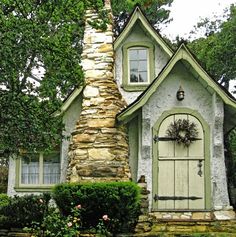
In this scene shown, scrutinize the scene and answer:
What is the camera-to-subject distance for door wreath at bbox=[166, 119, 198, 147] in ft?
41.2

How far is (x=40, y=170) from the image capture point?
1474 centimetres

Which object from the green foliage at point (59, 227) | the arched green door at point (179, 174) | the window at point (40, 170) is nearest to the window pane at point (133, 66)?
the arched green door at point (179, 174)

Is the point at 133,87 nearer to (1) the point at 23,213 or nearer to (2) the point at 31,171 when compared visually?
(2) the point at 31,171

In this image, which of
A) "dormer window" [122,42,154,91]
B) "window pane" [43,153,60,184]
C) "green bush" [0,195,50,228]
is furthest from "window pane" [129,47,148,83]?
"green bush" [0,195,50,228]

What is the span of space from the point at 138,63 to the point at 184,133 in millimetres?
3225

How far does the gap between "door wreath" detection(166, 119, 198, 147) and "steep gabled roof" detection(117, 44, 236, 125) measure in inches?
42.2

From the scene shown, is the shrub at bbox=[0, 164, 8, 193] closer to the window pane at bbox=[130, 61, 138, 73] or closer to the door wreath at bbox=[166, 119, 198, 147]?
the window pane at bbox=[130, 61, 138, 73]

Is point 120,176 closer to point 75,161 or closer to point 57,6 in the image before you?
point 75,161

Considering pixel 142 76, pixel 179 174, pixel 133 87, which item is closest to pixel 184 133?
pixel 179 174

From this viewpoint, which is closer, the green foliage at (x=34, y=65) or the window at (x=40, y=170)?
the green foliage at (x=34, y=65)

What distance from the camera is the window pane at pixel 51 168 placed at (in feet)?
48.3

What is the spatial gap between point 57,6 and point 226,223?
6348 mm

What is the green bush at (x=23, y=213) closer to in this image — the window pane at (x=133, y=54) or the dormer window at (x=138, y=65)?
the dormer window at (x=138, y=65)

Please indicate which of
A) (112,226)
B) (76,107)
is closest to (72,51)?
(112,226)
